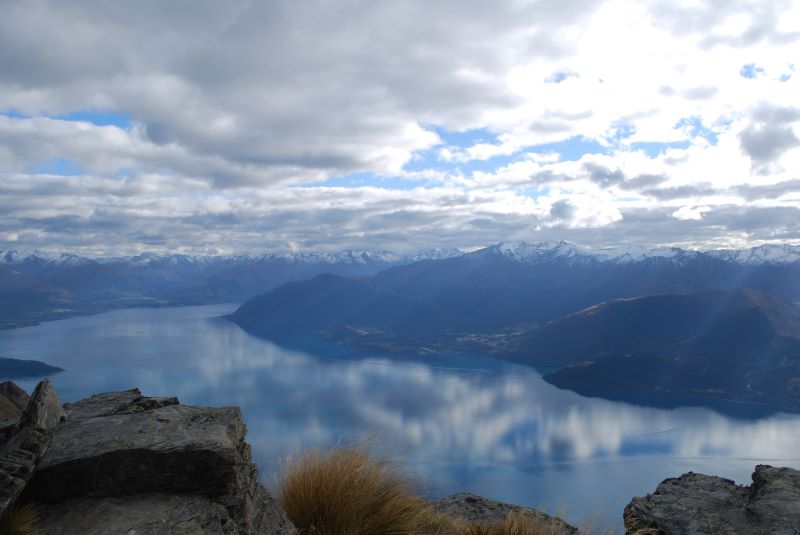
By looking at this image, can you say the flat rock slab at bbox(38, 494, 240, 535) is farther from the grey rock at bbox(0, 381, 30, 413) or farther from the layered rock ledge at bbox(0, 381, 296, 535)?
the grey rock at bbox(0, 381, 30, 413)

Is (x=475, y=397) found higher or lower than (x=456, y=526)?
lower

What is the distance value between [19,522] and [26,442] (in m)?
0.76

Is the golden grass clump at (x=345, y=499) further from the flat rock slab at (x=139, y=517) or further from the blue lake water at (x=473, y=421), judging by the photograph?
the blue lake water at (x=473, y=421)

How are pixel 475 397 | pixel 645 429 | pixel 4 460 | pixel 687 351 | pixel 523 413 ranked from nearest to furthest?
pixel 4 460, pixel 645 429, pixel 523 413, pixel 475 397, pixel 687 351

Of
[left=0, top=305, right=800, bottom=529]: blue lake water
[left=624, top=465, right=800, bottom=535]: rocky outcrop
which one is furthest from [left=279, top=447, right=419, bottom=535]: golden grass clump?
[left=0, top=305, right=800, bottom=529]: blue lake water

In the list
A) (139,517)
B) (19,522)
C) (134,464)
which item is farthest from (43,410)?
(139,517)

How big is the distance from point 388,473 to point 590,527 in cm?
234

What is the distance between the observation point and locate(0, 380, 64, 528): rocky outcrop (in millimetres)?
A: 3697

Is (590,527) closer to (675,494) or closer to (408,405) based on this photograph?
(675,494)

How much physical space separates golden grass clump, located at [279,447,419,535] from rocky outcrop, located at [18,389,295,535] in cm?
56

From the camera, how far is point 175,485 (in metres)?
4.30

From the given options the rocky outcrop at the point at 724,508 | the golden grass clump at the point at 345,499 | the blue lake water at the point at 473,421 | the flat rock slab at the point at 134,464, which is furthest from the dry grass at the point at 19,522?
the blue lake water at the point at 473,421

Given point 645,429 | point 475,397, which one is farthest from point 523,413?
point 645,429

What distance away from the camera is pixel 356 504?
5.17 metres
